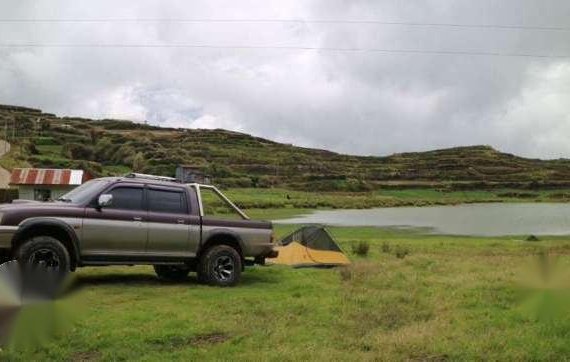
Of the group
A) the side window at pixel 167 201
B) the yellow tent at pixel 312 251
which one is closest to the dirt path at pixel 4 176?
the yellow tent at pixel 312 251

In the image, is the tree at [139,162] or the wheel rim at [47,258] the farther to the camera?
the tree at [139,162]

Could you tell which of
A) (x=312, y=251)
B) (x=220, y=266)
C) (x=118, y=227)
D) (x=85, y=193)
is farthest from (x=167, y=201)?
(x=312, y=251)

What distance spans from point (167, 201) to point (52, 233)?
2.34m

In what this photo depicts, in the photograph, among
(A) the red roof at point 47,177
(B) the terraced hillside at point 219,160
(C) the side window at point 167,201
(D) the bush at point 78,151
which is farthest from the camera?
(B) the terraced hillside at point 219,160

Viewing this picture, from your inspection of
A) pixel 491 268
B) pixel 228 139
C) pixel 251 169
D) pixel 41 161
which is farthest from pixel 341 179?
pixel 491 268

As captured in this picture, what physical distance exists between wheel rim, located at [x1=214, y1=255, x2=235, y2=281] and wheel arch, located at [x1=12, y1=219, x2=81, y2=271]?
8.99 ft

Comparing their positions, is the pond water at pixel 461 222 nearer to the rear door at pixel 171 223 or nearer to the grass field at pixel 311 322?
the grass field at pixel 311 322

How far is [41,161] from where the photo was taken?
278 feet

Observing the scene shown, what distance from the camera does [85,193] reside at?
460 inches

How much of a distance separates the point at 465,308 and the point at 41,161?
83157mm

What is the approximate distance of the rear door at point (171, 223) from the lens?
11922 millimetres

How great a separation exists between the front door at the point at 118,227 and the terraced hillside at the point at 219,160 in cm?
6927

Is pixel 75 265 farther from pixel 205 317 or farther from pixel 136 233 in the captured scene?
pixel 205 317

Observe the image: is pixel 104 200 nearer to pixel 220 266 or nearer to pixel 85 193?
pixel 85 193
